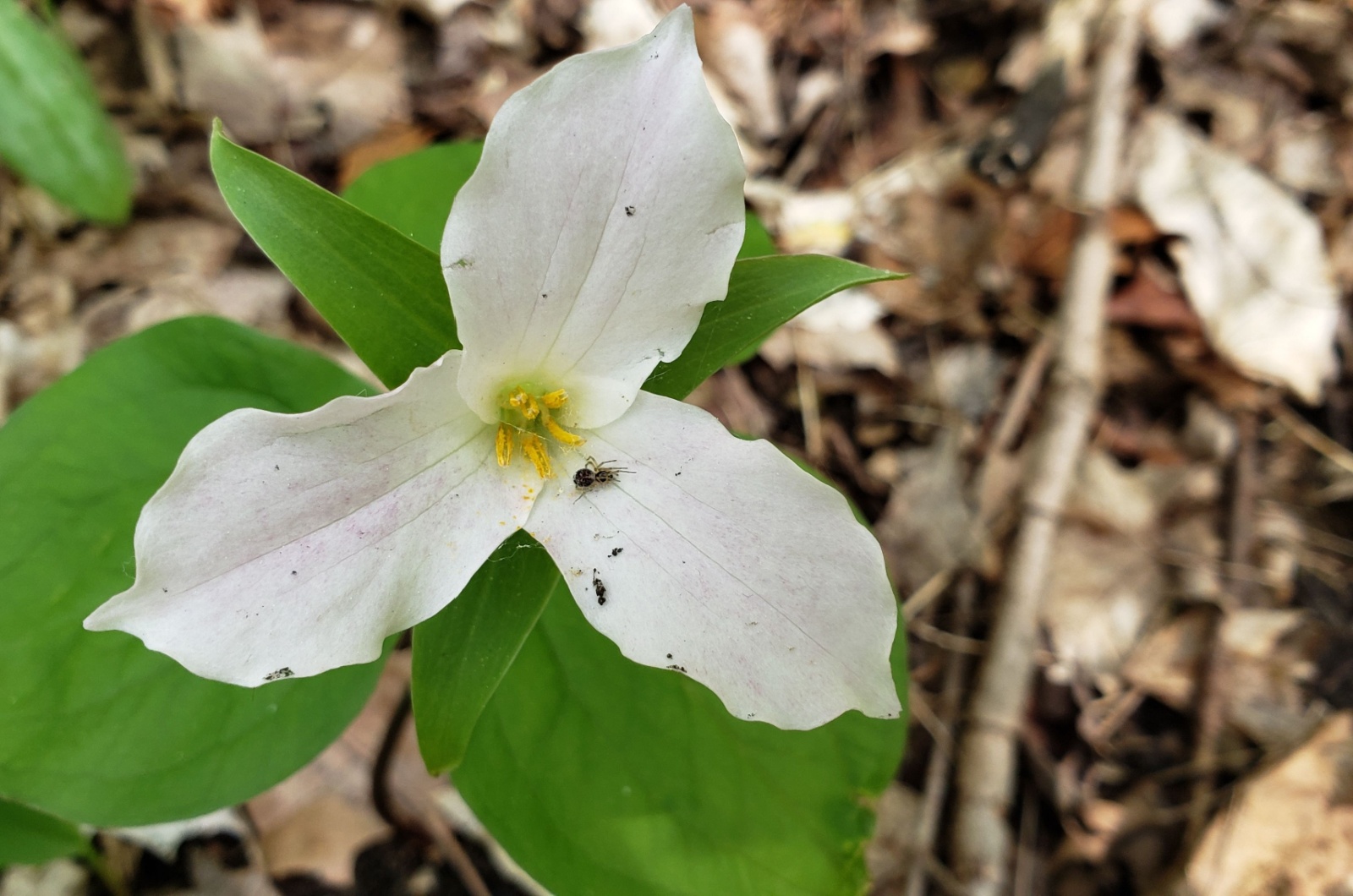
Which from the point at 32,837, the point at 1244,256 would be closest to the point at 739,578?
the point at 32,837

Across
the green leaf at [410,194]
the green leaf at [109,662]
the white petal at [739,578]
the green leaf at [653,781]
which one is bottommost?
the green leaf at [653,781]

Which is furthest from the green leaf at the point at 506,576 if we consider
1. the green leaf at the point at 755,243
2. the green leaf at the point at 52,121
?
the green leaf at the point at 52,121

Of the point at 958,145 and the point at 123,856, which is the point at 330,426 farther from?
the point at 958,145

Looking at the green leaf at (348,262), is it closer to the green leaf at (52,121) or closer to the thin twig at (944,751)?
the green leaf at (52,121)

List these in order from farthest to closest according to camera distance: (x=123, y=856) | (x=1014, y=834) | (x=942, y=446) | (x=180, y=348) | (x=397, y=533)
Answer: (x=942, y=446) → (x=1014, y=834) → (x=123, y=856) → (x=180, y=348) → (x=397, y=533)

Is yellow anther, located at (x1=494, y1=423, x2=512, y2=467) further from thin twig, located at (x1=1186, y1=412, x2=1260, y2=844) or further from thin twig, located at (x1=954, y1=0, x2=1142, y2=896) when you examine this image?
thin twig, located at (x1=1186, y1=412, x2=1260, y2=844)

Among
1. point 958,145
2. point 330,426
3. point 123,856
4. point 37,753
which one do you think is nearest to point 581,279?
point 330,426
